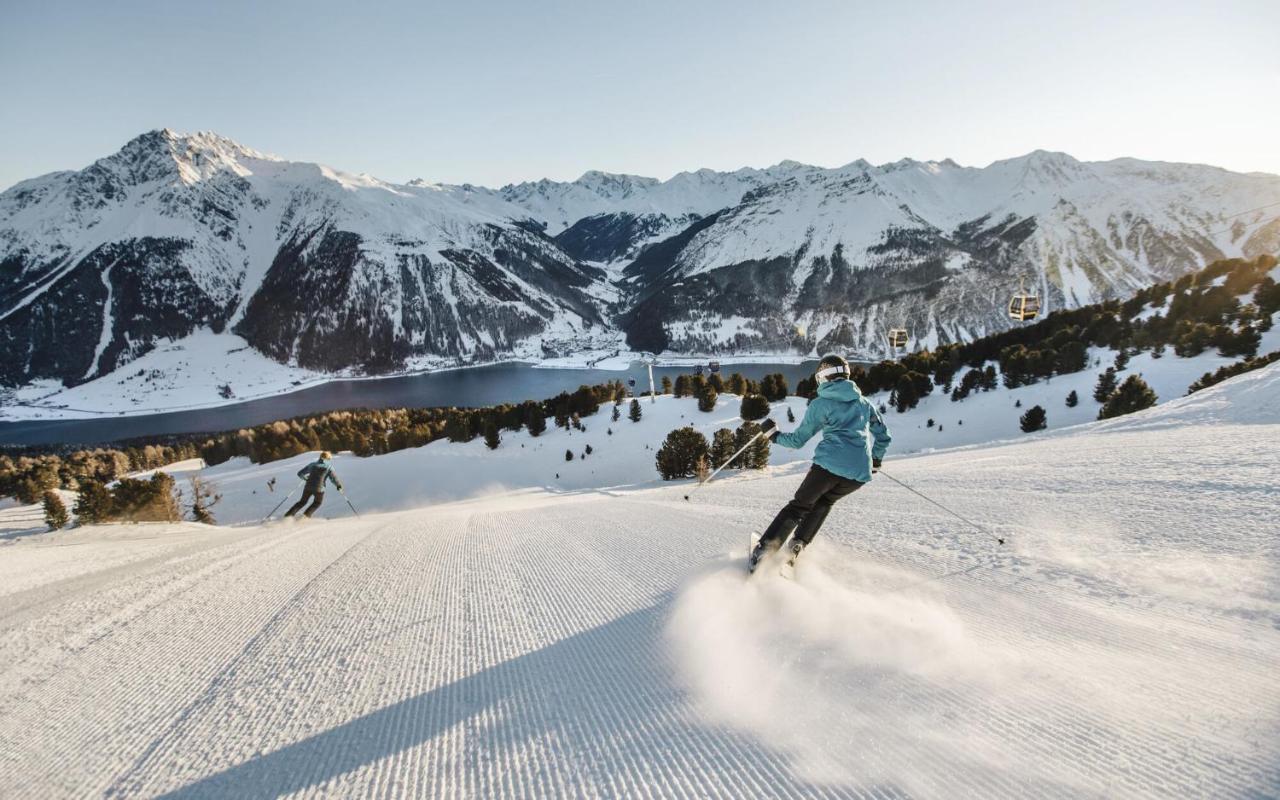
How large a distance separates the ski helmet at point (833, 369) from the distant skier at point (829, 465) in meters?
0.05

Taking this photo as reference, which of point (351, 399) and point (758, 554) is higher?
point (351, 399)

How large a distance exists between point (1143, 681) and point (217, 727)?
4944 millimetres

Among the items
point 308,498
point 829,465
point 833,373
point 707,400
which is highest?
point 833,373

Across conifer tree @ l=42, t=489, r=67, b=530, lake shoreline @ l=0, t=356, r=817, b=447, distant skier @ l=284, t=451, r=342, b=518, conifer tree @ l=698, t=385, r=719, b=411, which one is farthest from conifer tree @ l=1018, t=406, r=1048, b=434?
lake shoreline @ l=0, t=356, r=817, b=447

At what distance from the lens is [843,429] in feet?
15.4

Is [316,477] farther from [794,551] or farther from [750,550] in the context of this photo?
[794,551]

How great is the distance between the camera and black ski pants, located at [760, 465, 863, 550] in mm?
4680

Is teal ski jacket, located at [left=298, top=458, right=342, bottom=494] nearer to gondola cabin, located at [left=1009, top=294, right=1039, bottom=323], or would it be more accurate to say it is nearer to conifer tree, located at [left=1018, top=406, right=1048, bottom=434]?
conifer tree, located at [left=1018, top=406, right=1048, bottom=434]

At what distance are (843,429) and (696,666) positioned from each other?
→ 250 centimetres

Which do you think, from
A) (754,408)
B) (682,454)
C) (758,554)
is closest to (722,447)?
(682,454)

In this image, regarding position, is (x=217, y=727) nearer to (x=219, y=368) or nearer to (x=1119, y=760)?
(x=1119, y=760)

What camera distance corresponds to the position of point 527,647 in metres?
3.75

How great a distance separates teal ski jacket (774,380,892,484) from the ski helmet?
0.46 feet

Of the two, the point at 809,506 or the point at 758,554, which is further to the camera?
the point at 809,506
